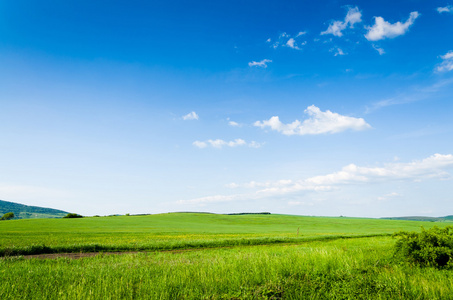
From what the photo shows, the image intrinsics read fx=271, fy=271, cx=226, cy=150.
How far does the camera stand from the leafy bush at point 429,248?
12.7 meters

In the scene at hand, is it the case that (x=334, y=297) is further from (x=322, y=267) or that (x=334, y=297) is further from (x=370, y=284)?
(x=322, y=267)

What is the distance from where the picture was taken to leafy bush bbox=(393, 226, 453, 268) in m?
Result: 12.7

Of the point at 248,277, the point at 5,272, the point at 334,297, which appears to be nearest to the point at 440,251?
the point at 334,297

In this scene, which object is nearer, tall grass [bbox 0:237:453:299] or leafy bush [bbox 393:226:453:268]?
tall grass [bbox 0:237:453:299]

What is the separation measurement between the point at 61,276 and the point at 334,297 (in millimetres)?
9341

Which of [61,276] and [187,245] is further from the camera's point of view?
[187,245]

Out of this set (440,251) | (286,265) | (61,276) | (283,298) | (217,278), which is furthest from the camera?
(440,251)

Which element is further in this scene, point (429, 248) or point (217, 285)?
point (429, 248)

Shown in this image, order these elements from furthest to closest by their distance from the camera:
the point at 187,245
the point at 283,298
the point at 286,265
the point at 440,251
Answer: the point at 187,245
the point at 440,251
the point at 286,265
the point at 283,298

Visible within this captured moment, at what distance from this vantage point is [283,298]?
25.1 feet

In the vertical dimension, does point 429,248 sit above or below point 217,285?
above

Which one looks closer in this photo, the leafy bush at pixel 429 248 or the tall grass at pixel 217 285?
the tall grass at pixel 217 285

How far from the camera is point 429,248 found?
12844 mm

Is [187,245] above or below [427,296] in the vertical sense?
below
